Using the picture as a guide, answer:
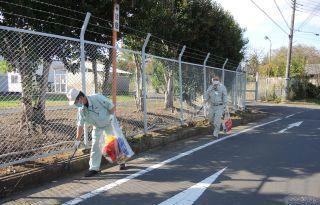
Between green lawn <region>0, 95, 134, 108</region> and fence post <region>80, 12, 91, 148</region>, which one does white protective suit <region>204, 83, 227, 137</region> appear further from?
fence post <region>80, 12, 91, 148</region>

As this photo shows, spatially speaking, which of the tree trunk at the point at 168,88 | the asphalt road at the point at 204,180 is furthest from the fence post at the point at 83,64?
the tree trunk at the point at 168,88

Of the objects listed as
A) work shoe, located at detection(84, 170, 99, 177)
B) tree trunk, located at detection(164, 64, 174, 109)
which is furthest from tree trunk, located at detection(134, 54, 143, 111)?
work shoe, located at detection(84, 170, 99, 177)

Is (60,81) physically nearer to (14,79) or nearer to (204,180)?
(14,79)

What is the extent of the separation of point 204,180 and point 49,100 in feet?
11.1

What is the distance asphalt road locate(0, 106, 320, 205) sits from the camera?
18.8 ft

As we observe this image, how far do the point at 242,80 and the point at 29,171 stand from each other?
1636 centimetres

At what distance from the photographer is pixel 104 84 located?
30.5 ft

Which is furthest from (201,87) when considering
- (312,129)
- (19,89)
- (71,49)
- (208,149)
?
(19,89)

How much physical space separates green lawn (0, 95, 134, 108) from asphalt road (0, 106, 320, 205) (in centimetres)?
147

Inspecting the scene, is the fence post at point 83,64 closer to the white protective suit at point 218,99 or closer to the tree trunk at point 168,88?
the tree trunk at point 168,88

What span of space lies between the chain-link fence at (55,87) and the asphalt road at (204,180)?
1.02 m

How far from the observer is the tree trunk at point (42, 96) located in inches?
308

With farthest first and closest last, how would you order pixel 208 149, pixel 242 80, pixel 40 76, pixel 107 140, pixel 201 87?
1. pixel 242 80
2. pixel 201 87
3. pixel 208 149
4. pixel 40 76
5. pixel 107 140

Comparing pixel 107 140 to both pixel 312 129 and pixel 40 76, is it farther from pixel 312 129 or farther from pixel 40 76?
pixel 312 129
